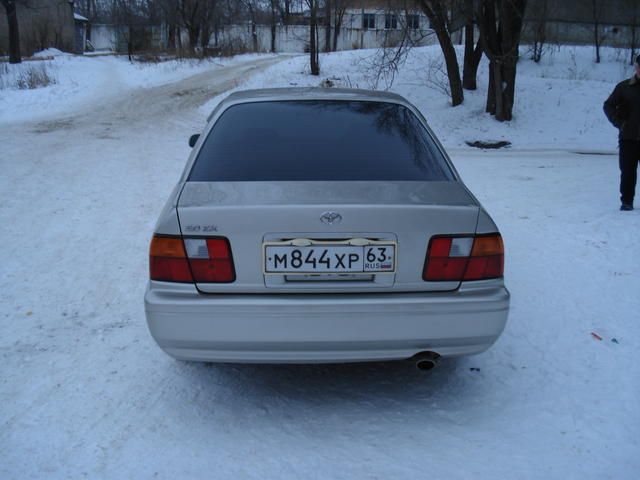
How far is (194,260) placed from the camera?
2.78 meters

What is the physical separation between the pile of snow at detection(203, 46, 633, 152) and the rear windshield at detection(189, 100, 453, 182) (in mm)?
10523

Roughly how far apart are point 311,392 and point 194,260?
1.04m

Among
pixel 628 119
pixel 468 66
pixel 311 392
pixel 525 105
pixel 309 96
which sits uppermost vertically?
pixel 468 66

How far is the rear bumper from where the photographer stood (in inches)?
107

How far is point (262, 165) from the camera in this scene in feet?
10.6

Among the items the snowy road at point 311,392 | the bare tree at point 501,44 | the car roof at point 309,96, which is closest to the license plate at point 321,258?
the snowy road at point 311,392

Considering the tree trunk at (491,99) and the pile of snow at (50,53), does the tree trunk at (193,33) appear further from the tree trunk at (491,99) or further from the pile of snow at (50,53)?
the tree trunk at (491,99)

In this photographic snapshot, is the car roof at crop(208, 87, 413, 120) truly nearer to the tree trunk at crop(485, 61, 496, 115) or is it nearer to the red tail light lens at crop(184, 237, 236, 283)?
the red tail light lens at crop(184, 237, 236, 283)

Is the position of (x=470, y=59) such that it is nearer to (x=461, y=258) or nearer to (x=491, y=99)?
(x=491, y=99)

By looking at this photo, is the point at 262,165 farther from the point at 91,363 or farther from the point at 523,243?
the point at 523,243

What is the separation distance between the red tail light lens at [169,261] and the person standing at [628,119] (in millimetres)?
4962

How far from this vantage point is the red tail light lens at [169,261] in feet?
9.15

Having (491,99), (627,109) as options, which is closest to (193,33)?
(491,99)

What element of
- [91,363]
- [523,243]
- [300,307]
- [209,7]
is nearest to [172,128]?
[523,243]
